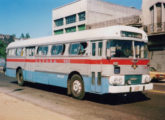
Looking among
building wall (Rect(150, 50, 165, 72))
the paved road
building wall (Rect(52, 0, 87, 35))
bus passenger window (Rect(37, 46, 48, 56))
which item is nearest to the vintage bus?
bus passenger window (Rect(37, 46, 48, 56))

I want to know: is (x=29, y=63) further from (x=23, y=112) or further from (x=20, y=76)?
(x=23, y=112)

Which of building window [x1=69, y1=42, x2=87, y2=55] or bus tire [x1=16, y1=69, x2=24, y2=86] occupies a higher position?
building window [x1=69, y1=42, x2=87, y2=55]

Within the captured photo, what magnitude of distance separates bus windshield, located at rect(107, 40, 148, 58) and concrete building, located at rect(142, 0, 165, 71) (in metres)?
17.2

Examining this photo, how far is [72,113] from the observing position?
24.8 feet

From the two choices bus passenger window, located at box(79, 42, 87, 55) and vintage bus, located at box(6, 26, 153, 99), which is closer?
vintage bus, located at box(6, 26, 153, 99)

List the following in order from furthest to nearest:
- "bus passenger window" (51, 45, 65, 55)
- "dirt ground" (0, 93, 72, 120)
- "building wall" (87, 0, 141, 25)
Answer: "building wall" (87, 0, 141, 25), "bus passenger window" (51, 45, 65, 55), "dirt ground" (0, 93, 72, 120)

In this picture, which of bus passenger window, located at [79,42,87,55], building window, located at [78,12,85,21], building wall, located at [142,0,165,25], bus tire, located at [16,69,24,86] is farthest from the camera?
building window, located at [78,12,85,21]

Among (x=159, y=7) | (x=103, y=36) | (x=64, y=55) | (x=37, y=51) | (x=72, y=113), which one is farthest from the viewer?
(x=159, y=7)

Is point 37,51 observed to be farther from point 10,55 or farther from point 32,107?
point 32,107

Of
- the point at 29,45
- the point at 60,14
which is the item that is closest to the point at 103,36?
the point at 29,45

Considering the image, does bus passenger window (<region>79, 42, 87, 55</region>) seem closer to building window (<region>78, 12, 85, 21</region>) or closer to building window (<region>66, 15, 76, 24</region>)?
building window (<region>78, 12, 85, 21</region>)

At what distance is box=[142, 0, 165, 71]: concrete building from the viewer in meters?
26.3

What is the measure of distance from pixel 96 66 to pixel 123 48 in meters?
1.32

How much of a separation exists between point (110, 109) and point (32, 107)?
111 inches
